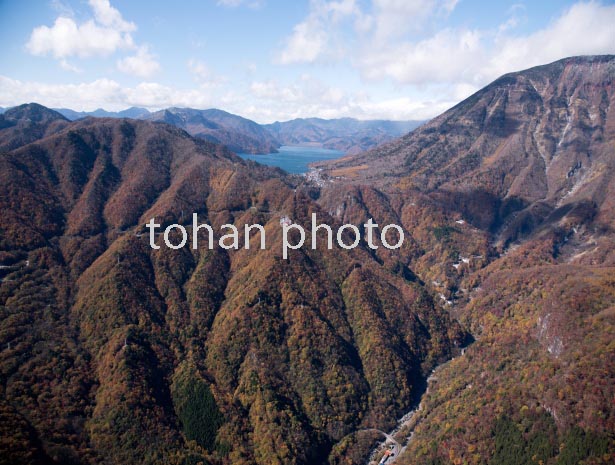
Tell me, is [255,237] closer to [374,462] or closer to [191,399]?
[191,399]

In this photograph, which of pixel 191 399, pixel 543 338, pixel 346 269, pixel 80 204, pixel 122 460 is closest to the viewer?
pixel 122 460

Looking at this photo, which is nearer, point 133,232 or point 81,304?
point 81,304

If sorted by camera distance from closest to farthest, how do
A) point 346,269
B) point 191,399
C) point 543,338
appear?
point 191,399, point 543,338, point 346,269

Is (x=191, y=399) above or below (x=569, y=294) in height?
below

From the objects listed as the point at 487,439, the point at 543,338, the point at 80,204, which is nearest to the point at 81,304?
the point at 80,204

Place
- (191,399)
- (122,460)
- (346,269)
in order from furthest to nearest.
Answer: (346,269)
(191,399)
(122,460)

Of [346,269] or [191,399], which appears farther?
[346,269]

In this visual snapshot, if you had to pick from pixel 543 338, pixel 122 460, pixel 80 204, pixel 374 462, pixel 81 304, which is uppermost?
pixel 80 204

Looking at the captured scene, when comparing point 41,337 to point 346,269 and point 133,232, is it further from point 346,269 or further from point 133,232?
point 346,269

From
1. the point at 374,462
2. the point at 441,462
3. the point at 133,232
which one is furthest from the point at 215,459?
the point at 133,232
